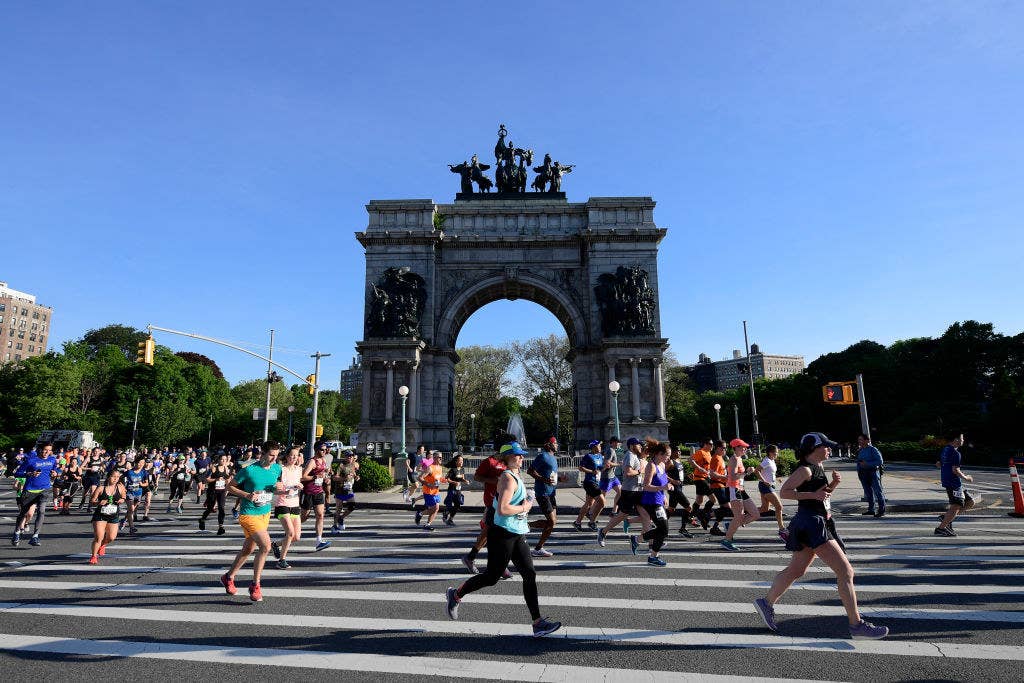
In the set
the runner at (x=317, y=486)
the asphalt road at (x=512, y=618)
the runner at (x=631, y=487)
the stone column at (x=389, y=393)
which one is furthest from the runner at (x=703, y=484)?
the stone column at (x=389, y=393)

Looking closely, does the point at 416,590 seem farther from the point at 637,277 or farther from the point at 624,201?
the point at 624,201

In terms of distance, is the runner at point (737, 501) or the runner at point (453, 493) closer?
the runner at point (737, 501)

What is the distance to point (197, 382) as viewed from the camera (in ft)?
226

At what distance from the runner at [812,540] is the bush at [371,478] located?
17.9 m

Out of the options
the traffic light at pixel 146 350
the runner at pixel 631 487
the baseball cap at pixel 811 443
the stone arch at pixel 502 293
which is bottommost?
the runner at pixel 631 487

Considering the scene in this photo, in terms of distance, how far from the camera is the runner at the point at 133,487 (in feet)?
42.1

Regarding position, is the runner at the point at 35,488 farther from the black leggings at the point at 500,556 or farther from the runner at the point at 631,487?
the runner at the point at 631,487

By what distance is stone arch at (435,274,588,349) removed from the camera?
1502 inches

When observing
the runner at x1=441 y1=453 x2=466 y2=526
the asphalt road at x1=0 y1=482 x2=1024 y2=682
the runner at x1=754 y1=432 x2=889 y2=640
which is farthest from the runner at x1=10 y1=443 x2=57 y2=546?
the runner at x1=754 y1=432 x2=889 y2=640

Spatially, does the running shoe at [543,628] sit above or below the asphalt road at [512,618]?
above

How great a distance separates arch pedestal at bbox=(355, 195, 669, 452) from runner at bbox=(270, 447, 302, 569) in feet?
85.8

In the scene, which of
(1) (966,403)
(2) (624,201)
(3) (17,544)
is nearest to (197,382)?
(2) (624,201)

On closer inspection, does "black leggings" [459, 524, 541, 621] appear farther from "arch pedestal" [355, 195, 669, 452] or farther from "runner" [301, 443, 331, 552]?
"arch pedestal" [355, 195, 669, 452]

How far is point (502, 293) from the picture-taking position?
40.3 metres
